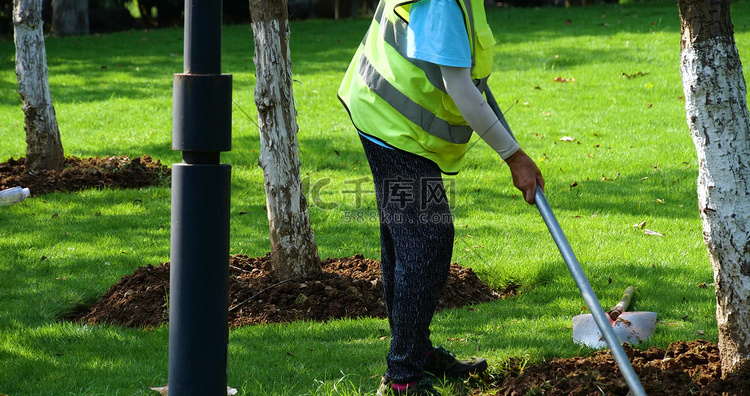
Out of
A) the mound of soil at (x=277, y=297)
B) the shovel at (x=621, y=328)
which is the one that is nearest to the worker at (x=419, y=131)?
the shovel at (x=621, y=328)

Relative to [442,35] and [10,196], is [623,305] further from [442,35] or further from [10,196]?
[10,196]

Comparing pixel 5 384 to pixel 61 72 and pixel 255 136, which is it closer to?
pixel 255 136

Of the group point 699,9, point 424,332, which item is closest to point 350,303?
point 424,332

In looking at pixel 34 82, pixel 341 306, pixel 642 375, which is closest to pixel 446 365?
pixel 642 375

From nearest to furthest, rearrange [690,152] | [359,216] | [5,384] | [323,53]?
[5,384], [359,216], [690,152], [323,53]

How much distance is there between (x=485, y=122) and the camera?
2547mm

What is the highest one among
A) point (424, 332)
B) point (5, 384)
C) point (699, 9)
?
point (699, 9)

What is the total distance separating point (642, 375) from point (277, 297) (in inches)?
89.1

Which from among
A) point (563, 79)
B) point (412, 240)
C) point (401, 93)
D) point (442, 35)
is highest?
point (442, 35)

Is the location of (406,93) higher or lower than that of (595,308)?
higher

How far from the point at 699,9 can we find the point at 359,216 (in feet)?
13.7

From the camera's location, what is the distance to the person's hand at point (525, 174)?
102 inches

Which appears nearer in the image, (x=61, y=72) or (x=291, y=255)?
(x=291, y=255)

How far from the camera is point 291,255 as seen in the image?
4.53 metres
